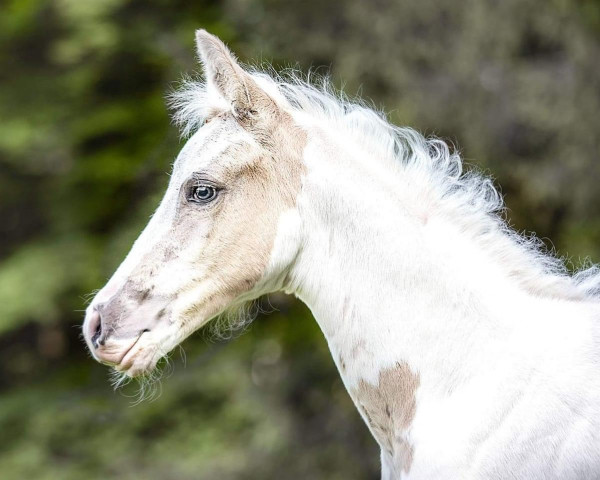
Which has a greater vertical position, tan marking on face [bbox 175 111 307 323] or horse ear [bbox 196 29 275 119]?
horse ear [bbox 196 29 275 119]

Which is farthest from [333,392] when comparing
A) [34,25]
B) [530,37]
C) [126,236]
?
[34,25]

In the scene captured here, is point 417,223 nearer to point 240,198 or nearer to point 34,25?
point 240,198

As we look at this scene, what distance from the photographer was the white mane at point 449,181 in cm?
240

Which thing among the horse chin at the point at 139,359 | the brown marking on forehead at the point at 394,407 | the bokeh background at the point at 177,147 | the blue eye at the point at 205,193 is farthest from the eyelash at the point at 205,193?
the bokeh background at the point at 177,147

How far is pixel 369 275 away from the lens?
7.80ft

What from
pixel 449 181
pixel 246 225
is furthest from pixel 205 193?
pixel 449 181

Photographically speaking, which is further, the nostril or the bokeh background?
the bokeh background

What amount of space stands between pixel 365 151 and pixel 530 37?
4.89m

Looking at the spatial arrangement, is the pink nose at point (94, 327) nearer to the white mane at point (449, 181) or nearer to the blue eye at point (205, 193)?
the blue eye at point (205, 193)

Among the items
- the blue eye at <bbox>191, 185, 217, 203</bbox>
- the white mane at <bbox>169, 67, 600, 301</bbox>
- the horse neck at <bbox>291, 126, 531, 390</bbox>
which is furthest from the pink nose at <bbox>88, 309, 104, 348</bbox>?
the white mane at <bbox>169, 67, 600, 301</bbox>

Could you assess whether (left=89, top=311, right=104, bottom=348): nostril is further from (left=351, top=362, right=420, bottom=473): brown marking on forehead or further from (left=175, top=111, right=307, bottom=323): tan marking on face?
(left=351, top=362, right=420, bottom=473): brown marking on forehead

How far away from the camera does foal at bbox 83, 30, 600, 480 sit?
88.3 inches

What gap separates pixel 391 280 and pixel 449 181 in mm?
414

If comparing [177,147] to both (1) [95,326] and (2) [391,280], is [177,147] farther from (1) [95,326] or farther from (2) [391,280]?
(2) [391,280]
